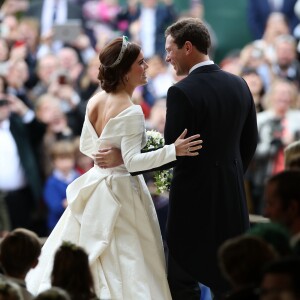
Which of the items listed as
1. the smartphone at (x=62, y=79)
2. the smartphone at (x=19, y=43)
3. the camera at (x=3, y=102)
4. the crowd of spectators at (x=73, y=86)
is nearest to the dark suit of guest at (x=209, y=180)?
the crowd of spectators at (x=73, y=86)

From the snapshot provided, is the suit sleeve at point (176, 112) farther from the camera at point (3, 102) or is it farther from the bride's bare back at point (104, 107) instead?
the camera at point (3, 102)

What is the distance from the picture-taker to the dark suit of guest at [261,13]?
1325 cm

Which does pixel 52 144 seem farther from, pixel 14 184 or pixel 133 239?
pixel 133 239

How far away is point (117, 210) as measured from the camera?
692cm

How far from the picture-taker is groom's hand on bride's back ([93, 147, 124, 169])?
271 inches

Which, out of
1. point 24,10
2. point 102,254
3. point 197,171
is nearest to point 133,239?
point 102,254

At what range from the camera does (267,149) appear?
11.1 meters

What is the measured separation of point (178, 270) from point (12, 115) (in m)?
4.66

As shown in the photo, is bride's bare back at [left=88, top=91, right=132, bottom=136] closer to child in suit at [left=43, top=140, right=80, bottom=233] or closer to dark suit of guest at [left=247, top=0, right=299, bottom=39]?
child in suit at [left=43, top=140, right=80, bottom=233]

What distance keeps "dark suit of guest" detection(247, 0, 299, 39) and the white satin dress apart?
6579mm

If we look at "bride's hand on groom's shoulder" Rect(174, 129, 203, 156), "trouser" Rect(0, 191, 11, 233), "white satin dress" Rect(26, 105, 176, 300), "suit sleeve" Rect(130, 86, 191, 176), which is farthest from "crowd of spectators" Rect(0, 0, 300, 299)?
"bride's hand on groom's shoulder" Rect(174, 129, 203, 156)

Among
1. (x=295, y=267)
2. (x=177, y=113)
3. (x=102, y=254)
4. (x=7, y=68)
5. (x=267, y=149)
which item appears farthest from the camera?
(x=7, y=68)

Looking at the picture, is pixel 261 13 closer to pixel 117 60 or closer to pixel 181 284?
pixel 117 60

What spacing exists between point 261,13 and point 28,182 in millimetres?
4097
